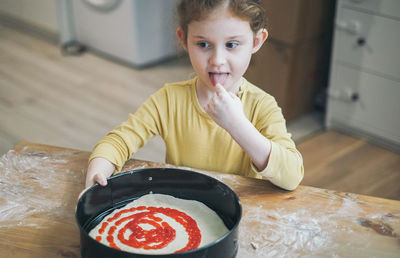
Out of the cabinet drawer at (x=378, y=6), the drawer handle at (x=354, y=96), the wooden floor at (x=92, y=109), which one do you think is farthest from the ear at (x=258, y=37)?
the drawer handle at (x=354, y=96)

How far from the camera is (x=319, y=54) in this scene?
8.61 feet

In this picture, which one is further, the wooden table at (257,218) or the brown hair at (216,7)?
the brown hair at (216,7)

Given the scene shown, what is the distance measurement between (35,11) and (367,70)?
265 cm

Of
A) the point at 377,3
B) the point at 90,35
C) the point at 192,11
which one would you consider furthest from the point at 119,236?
the point at 90,35

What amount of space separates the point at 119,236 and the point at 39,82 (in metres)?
2.54

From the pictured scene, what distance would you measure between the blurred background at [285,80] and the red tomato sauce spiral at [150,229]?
1.38m

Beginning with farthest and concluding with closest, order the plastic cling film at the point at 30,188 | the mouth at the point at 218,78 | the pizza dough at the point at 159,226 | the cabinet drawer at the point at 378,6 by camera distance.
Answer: the cabinet drawer at the point at 378,6, the mouth at the point at 218,78, the plastic cling film at the point at 30,188, the pizza dough at the point at 159,226

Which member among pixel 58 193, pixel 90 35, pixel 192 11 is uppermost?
pixel 192 11

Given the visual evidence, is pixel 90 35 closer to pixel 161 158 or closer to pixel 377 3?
pixel 161 158

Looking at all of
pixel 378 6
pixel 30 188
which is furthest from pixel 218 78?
pixel 378 6

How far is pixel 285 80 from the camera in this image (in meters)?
2.54

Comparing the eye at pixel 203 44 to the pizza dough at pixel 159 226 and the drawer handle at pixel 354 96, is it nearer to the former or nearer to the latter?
the pizza dough at pixel 159 226

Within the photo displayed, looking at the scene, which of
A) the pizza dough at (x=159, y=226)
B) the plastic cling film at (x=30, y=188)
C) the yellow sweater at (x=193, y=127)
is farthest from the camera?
the yellow sweater at (x=193, y=127)

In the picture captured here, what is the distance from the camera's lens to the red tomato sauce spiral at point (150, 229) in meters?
0.79
